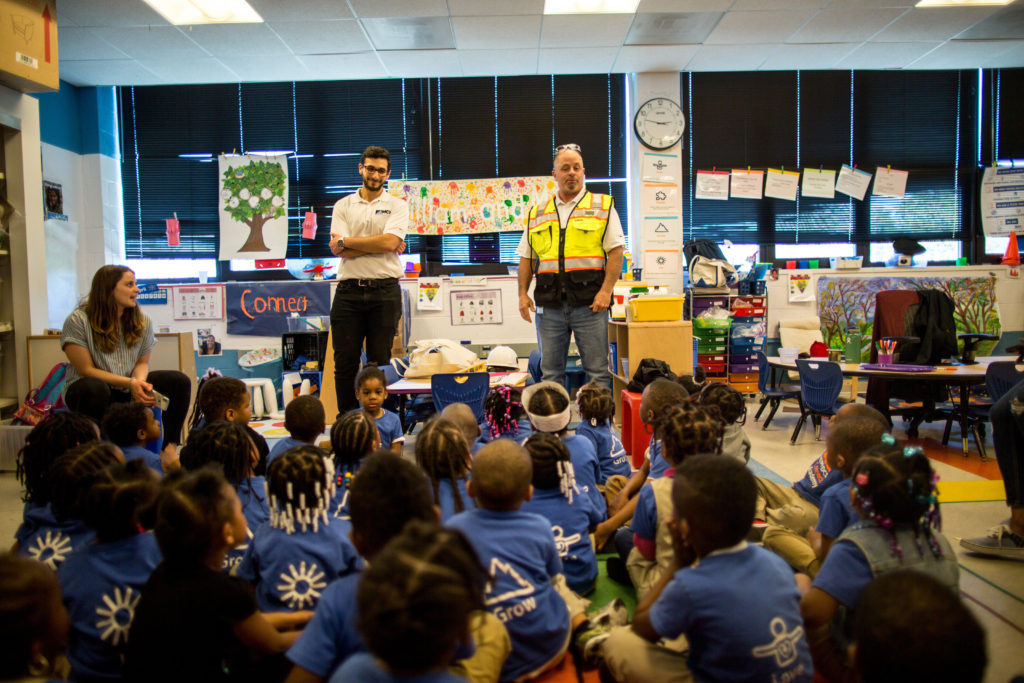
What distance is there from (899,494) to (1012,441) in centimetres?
159

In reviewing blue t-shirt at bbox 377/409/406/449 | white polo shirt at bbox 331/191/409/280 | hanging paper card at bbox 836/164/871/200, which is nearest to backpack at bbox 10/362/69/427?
white polo shirt at bbox 331/191/409/280

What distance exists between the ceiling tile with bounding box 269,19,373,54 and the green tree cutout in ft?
4.61

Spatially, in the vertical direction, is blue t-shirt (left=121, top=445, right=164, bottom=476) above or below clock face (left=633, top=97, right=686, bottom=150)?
below

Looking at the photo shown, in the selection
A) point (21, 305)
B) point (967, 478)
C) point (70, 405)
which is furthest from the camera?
point (21, 305)

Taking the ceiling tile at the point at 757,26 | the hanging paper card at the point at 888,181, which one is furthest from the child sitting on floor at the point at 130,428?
the hanging paper card at the point at 888,181

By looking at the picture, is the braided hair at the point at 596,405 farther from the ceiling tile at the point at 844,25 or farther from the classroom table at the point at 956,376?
the ceiling tile at the point at 844,25

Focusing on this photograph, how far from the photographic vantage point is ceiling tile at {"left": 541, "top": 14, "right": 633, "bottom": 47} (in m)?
5.25

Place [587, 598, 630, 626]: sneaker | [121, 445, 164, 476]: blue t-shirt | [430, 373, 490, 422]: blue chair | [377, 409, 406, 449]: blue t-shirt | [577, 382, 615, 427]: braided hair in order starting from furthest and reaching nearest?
1. [430, 373, 490, 422]: blue chair
2. [377, 409, 406, 449]: blue t-shirt
3. [577, 382, 615, 427]: braided hair
4. [121, 445, 164, 476]: blue t-shirt
5. [587, 598, 630, 626]: sneaker

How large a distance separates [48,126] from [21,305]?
306 cm

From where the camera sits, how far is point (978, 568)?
2.31 meters

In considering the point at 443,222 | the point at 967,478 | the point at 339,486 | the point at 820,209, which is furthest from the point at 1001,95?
the point at 339,486

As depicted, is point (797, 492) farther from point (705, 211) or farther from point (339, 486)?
point (705, 211)

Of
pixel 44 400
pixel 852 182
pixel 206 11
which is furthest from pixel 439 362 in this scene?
pixel 852 182

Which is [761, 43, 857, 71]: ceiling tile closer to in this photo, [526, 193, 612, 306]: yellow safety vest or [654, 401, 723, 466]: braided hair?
[526, 193, 612, 306]: yellow safety vest
